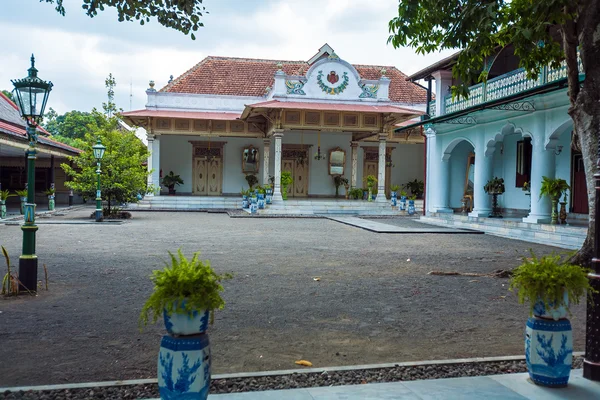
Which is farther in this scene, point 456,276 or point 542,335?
point 456,276

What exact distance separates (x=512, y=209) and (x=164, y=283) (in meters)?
17.0

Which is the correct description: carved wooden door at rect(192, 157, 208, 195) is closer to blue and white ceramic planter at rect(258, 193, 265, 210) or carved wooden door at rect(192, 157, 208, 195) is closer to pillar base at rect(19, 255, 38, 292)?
blue and white ceramic planter at rect(258, 193, 265, 210)

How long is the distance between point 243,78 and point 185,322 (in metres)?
26.0

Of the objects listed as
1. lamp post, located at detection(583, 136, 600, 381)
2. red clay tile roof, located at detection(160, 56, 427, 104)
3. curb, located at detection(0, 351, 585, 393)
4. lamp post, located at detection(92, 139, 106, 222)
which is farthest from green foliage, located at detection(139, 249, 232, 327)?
red clay tile roof, located at detection(160, 56, 427, 104)

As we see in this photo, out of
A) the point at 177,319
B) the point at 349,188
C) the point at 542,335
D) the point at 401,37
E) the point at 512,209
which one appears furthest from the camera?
the point at 349,188

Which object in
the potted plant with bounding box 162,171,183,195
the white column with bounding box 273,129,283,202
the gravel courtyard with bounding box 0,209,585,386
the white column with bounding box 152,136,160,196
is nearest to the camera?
the gravel courtyard with bounding box 0,209,585,386

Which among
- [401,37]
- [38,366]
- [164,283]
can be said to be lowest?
[38,366]

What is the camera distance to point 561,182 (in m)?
12.9

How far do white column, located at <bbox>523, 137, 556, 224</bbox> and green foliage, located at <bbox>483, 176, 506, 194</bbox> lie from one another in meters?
1.96

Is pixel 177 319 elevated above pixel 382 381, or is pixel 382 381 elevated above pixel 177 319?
pixel 177 319

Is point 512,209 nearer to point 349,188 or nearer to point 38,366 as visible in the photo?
point 349,188

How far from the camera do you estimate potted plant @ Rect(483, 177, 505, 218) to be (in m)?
16.0

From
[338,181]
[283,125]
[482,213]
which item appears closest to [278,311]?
[482,213]

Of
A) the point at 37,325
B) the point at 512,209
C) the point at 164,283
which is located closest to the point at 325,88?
the point at 512,209
